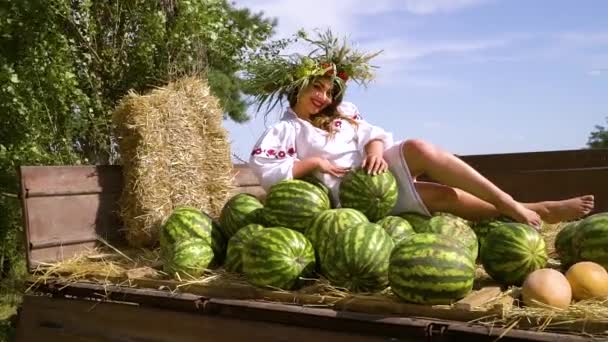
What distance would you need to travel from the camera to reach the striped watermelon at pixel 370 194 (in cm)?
360

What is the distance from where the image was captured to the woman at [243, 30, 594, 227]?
3.88m

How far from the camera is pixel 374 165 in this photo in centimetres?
373

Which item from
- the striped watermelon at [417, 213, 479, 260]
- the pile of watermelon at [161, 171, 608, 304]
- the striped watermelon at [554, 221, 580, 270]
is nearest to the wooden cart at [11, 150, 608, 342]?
the pile of watermelon at [161, 171, 608, 304]

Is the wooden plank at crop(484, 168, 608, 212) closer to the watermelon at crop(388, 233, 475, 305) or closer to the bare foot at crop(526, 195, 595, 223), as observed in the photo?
the bare foot at crop(526, 195, 595, 223)

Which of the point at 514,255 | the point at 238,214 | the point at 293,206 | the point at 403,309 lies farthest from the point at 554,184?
the point at 403,309

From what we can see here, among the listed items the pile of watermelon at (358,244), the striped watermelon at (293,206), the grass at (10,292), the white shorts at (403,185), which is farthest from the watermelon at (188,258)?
the grass at (10,292)

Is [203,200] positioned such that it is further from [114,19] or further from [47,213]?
[114,19]

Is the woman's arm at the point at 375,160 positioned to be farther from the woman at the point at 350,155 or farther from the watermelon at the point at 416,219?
the watermelon at the point at 416,219

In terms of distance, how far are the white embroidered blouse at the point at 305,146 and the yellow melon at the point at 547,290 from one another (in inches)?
62.5

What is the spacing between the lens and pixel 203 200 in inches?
198

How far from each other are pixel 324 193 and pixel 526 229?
1158 millimetres

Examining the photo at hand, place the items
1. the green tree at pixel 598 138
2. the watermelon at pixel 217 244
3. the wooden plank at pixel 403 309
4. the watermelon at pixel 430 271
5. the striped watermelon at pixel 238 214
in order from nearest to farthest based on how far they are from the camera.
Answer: the wooden plank at pixel 403 309 → the watermelon at pixel 430 271 → the watermelon at pixel 217 244 → the striped watermelon at pixel 238 214 → the green tree at pixel 598 138

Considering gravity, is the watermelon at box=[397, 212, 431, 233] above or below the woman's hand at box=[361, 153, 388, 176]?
below

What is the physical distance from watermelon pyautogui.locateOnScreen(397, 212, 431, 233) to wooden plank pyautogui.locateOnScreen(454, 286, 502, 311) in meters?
0.78
